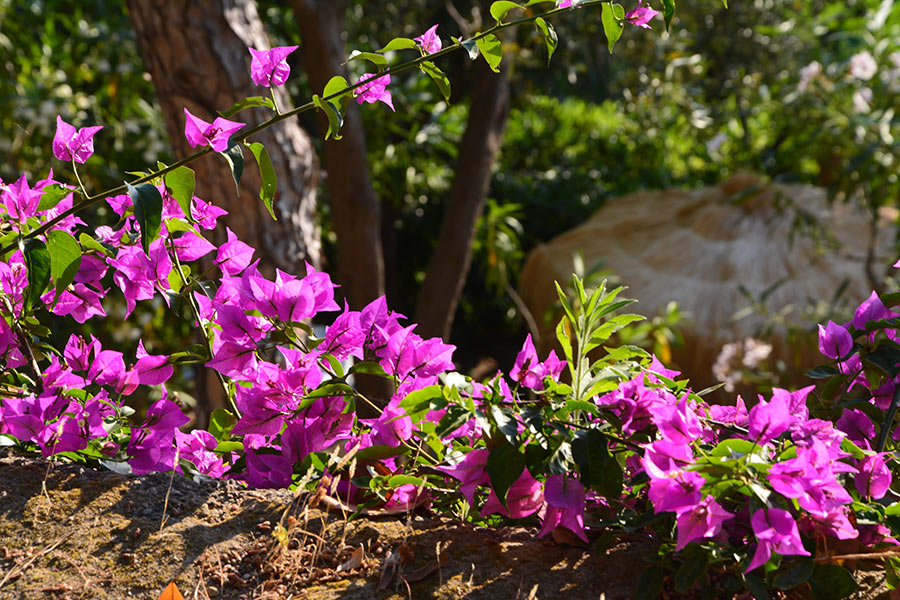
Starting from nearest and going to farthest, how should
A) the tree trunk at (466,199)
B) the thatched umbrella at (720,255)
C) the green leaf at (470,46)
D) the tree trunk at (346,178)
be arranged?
the green leaf at (470,46)
the tree trunk at (346,178)
the tree trunk at (466,199)
the thatched umbrella at (720,255)

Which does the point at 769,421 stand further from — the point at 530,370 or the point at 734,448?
the point at 530,370

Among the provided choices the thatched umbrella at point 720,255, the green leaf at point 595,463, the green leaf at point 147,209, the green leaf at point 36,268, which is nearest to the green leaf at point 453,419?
the green leaf at point 595,463

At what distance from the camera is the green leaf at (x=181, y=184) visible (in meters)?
0.85

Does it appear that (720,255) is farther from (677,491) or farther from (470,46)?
(677,491)

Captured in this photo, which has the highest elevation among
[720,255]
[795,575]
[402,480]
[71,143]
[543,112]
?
[71,143]

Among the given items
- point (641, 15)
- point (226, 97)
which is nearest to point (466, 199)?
point (226, 97)

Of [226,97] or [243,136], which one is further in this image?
[226,97]

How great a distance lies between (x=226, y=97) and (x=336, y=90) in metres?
1.35

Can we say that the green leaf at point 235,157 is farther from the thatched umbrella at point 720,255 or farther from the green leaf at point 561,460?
the thatched umbrella at point 720,255

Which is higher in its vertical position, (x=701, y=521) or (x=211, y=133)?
(x=211, y=133)

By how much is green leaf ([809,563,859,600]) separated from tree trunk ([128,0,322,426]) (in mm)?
1696

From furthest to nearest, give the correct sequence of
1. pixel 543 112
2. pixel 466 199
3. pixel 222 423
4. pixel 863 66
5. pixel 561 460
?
pixel 543 112 < pixel 863 66 < pixel 466 199 < pixel 222 423 < pixel 561 460

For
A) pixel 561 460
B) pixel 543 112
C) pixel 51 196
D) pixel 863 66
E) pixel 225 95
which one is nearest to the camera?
pixel 561 460

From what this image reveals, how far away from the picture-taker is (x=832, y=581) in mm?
758
